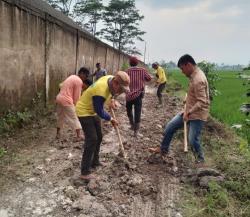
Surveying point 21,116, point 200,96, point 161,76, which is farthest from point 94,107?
point 161,76

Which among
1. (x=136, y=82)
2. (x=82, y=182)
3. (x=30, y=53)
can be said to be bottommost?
(x=82, y=182)

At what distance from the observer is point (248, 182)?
507 centimetres

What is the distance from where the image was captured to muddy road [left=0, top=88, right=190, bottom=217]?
14.4ft

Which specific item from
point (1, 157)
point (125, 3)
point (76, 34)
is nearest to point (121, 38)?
point (125, 3)

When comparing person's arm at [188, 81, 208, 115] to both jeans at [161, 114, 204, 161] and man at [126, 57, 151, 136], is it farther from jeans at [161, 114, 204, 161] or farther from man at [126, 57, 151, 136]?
man at [126, 57, 151, 136]

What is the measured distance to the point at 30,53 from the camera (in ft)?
26.9

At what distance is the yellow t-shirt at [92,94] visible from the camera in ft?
15.2

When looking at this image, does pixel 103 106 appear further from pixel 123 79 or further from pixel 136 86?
pixel 136 86

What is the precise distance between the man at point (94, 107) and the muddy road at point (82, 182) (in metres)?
0.38

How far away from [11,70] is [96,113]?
10.5ft

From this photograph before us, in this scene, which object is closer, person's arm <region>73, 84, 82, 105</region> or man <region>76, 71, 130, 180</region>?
→ man <region>76, 71, 130, 180</region>

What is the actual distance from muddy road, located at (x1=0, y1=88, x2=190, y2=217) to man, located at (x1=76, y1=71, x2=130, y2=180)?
382mm

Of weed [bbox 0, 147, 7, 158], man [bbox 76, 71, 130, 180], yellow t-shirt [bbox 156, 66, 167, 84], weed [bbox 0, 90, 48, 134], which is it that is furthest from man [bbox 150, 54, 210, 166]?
yellow t-shirt [bbox 156, 66, 167, 84]

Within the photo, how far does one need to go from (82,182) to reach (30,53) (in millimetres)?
4106
